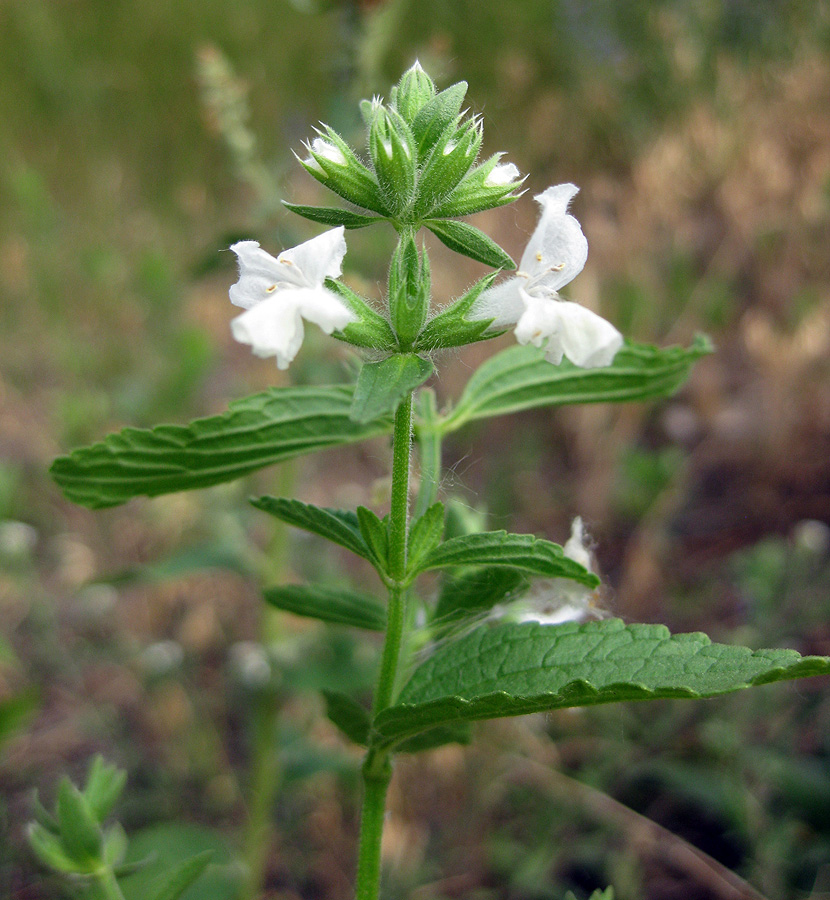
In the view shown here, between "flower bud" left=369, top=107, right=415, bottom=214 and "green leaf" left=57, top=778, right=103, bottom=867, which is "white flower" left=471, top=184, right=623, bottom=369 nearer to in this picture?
"flower bud" left=369, top=107, right=415, bottom=214

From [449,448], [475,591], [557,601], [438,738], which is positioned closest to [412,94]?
[475,591]

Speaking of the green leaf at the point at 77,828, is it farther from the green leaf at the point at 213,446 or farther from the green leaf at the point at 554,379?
Answer: the green leaf at the point at 554,379

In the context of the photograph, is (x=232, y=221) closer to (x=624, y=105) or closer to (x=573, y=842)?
(x=624, y=105)

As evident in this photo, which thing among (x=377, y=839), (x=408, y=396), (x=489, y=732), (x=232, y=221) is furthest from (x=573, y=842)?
(x=232, y=221)

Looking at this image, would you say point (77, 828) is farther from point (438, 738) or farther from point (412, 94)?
point (412, 94)

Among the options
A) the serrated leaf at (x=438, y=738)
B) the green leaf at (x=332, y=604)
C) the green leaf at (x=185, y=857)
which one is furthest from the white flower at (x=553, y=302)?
the green leaf at (x=185, y=857)
